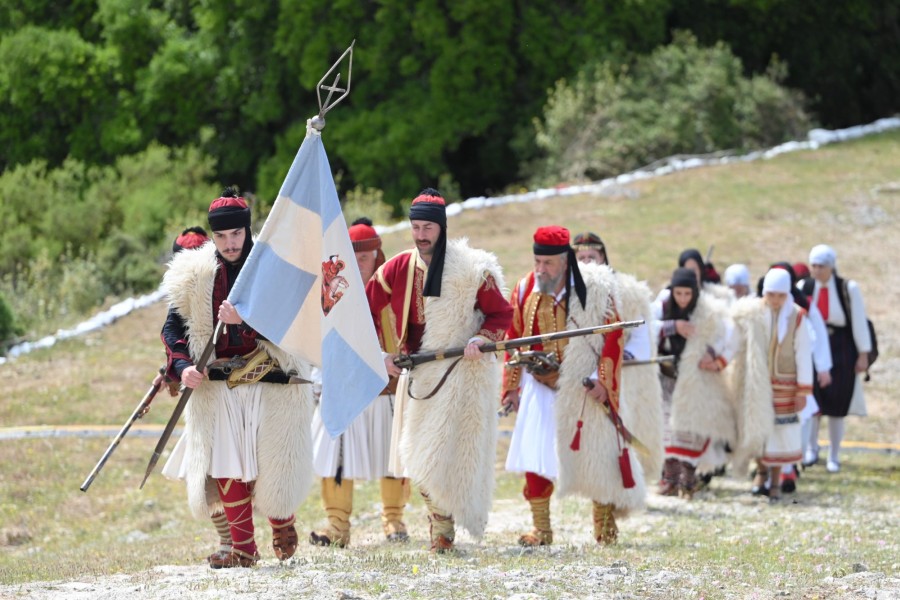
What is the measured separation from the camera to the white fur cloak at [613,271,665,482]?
1057 cm

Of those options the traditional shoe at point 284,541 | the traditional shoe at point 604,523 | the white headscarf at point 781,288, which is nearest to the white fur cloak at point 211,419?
the traditional shoe at point 284,541

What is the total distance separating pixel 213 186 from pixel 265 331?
70.5ft

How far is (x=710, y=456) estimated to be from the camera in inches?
477

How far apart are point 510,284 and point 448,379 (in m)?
10.9

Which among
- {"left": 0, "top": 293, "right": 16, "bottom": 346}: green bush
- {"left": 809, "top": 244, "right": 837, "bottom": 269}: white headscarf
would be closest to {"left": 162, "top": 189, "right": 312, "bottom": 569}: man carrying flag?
{"left": 809, "top": 244, "right": 837, "bottom": 269}: white headscarf

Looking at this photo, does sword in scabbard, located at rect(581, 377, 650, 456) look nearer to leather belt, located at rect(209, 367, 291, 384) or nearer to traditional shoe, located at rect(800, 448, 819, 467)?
leather belt, located at rect(209, 367, 291, 384)

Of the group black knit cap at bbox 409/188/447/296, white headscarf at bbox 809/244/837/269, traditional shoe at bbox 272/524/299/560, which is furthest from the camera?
white headscarf at bbox 809/244/837/269

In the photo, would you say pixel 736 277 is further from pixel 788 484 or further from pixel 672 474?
pixel 672 474

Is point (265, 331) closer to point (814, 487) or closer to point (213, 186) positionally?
point (814, 487)

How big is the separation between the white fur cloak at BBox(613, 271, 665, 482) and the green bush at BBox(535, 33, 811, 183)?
1645 centimetres

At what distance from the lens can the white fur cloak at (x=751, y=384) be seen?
11844 millimetres

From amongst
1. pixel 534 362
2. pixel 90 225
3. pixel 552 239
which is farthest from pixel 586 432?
pixel 90 225

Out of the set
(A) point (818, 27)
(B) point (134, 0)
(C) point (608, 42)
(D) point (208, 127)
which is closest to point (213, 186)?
(D) point (208, 127)

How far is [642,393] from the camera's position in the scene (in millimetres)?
11016
